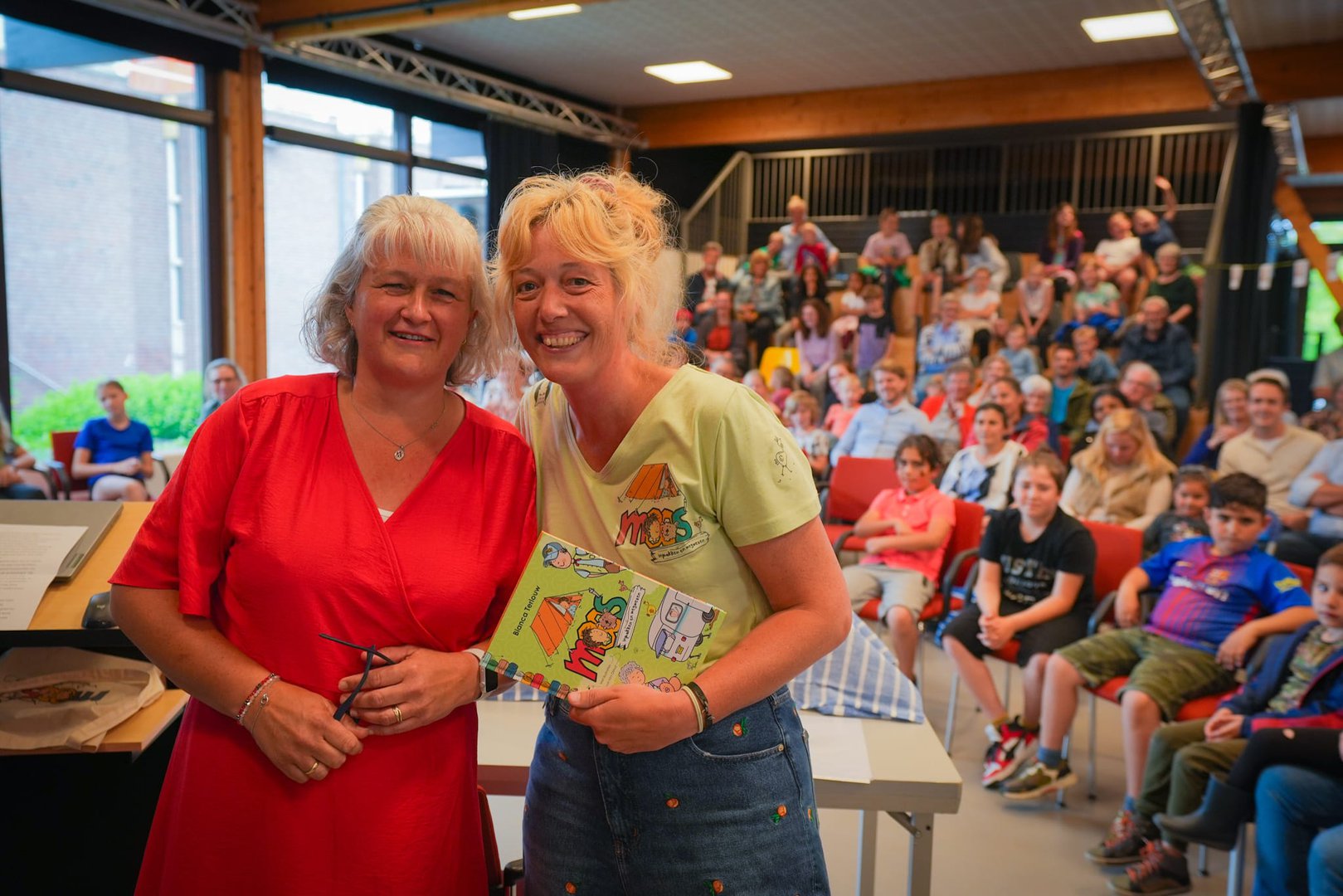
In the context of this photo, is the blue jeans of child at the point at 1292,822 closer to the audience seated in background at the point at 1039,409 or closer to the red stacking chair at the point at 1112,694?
the red stacking chair at the point at 1112,694

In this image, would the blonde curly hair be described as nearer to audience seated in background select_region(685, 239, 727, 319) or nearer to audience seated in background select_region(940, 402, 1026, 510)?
audience seated in background select_region(940, 402, 1026, 510)

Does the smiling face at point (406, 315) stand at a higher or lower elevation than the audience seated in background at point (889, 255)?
lower

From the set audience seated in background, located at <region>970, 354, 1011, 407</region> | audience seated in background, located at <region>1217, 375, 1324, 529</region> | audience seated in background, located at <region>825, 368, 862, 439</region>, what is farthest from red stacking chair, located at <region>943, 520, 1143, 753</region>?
audience seated in background, located at <region>825, 368, 862, 439</region>

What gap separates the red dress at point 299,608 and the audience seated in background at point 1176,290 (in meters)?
7.68

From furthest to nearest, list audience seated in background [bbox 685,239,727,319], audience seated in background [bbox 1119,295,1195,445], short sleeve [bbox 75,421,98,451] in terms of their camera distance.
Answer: audience seated in background [bbox 685,239,727,319] < audience seated in background [bbox 1119,295,1195,445] < short sleeve [bbox 75,421,98,451]

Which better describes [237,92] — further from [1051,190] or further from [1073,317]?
[1051,190]

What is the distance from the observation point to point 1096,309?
7.96m

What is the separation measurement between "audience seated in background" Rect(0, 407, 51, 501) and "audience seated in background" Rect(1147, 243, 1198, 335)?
7.70 metres

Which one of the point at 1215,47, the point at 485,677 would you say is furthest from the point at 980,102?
the point at 485,677

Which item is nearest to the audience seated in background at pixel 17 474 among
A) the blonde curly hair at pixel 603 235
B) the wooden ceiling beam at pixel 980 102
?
the blonde curly hair at pixel 603 235

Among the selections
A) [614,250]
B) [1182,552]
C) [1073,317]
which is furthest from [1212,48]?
[614,250]

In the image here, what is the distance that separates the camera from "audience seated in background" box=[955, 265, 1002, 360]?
8.34 meters

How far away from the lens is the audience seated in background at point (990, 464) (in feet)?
A: 17.4

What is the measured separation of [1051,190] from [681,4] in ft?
17.4
